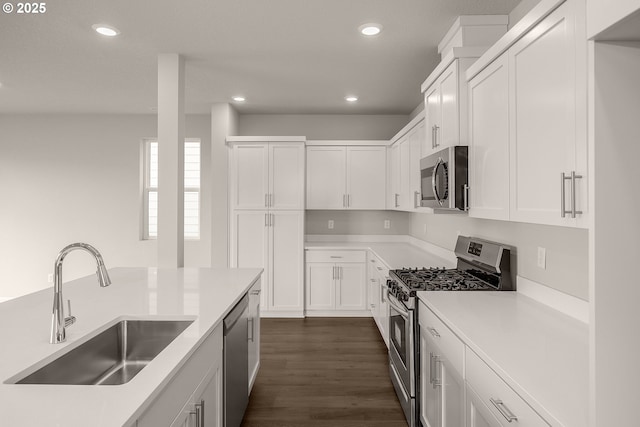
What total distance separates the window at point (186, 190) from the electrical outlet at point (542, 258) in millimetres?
4801

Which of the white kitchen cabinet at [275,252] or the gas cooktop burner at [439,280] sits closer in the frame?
the gas cooktop burner at [439,280]

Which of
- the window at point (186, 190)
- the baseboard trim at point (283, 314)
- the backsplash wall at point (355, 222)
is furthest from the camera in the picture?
the window at point (186, 190)

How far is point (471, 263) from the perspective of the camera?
285 centimetres

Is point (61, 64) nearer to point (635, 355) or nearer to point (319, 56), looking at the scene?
point (319, 56)

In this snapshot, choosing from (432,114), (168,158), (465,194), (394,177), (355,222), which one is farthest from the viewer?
(355,222)

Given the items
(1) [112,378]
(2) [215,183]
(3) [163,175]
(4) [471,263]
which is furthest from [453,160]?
(2) [215,183]

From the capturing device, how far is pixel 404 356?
8.37 feet

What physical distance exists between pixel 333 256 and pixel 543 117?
141 inches

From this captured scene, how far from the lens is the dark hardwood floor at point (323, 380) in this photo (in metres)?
2.59

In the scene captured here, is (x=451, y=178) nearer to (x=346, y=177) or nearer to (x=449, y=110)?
(x=449, y=110)

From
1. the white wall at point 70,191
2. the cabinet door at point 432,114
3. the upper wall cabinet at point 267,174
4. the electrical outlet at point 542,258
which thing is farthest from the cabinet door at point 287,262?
the electrical outlet at point 542,258

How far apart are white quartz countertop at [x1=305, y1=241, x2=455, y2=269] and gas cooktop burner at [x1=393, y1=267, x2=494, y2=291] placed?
0.43 metres

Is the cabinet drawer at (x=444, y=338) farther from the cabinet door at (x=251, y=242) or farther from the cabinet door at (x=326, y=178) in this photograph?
A: the cabinet door at (x=326, y=178)

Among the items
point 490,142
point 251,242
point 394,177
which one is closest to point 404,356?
point 490,142
